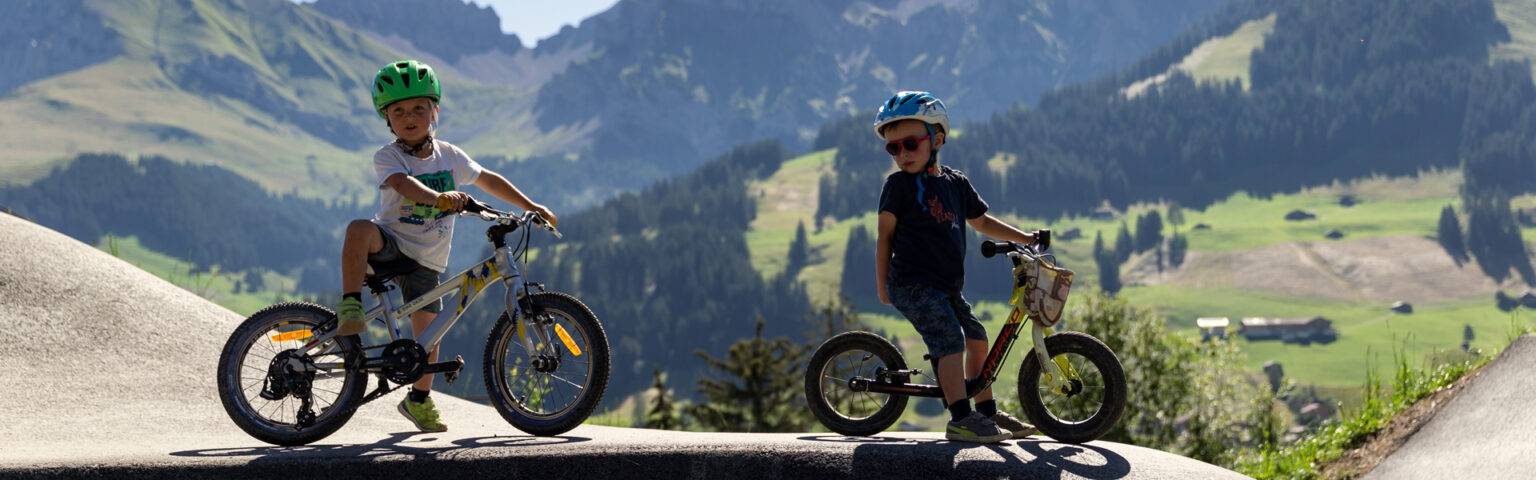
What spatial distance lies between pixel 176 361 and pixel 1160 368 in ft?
150

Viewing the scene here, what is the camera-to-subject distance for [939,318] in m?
8.61

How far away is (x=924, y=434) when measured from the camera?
32.6 ft

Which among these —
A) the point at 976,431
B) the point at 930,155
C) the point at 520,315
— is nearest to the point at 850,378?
the point at 976,431

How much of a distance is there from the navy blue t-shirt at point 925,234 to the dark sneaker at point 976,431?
2.86ft

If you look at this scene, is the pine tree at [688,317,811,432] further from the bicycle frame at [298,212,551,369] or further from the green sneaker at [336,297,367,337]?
the green sneaker at [336,297,367,337]

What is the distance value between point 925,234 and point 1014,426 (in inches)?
58.7

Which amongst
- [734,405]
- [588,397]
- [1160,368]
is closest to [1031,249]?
[588,397]

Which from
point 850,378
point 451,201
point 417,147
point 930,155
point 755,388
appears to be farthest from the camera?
point 755,388

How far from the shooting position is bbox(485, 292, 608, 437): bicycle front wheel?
8.47 m

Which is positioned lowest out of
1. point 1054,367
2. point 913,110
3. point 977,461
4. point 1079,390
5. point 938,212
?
point 977,461

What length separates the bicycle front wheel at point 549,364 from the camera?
27.8 ft

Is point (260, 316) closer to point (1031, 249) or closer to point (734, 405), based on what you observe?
point (1031, 249)

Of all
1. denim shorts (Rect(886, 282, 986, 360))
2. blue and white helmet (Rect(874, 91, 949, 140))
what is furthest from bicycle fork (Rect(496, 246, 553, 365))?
blue and white helmet (Rect(874, 91, 949, 140))

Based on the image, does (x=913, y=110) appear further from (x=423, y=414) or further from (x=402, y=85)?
(x=423, y=414)
